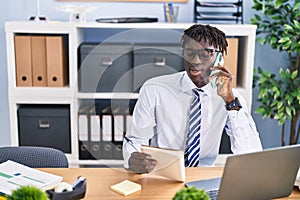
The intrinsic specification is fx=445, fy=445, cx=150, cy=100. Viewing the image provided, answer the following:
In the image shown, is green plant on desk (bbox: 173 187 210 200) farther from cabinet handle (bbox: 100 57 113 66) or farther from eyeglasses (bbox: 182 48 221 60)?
cabinet handle (bbox: 100 57 113 66)

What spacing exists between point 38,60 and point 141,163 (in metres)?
1.43

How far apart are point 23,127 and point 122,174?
1408 millimetres

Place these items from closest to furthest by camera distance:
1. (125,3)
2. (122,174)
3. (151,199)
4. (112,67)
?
1. (151,199)
2. (122,174)
3. (112,67)
4. (125,3)

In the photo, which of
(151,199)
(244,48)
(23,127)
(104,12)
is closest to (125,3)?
(104,12)

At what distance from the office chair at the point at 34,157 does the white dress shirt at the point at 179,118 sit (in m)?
0.31

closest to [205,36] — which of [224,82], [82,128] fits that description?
[224,82]

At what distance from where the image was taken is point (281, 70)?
2898mm

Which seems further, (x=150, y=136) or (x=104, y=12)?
(x=104, y=12)

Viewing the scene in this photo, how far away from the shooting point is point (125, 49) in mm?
2727

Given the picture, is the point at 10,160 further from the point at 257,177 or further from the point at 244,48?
the point at 244,48

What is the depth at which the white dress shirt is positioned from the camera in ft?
5.90

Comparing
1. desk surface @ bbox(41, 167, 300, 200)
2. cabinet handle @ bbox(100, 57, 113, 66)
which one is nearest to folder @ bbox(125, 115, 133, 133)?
desk surface @ bbox(41, 167, 300, 200)

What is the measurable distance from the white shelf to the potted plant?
12 cm

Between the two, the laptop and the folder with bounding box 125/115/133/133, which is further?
the folder with bounding box 125/115/133/133
